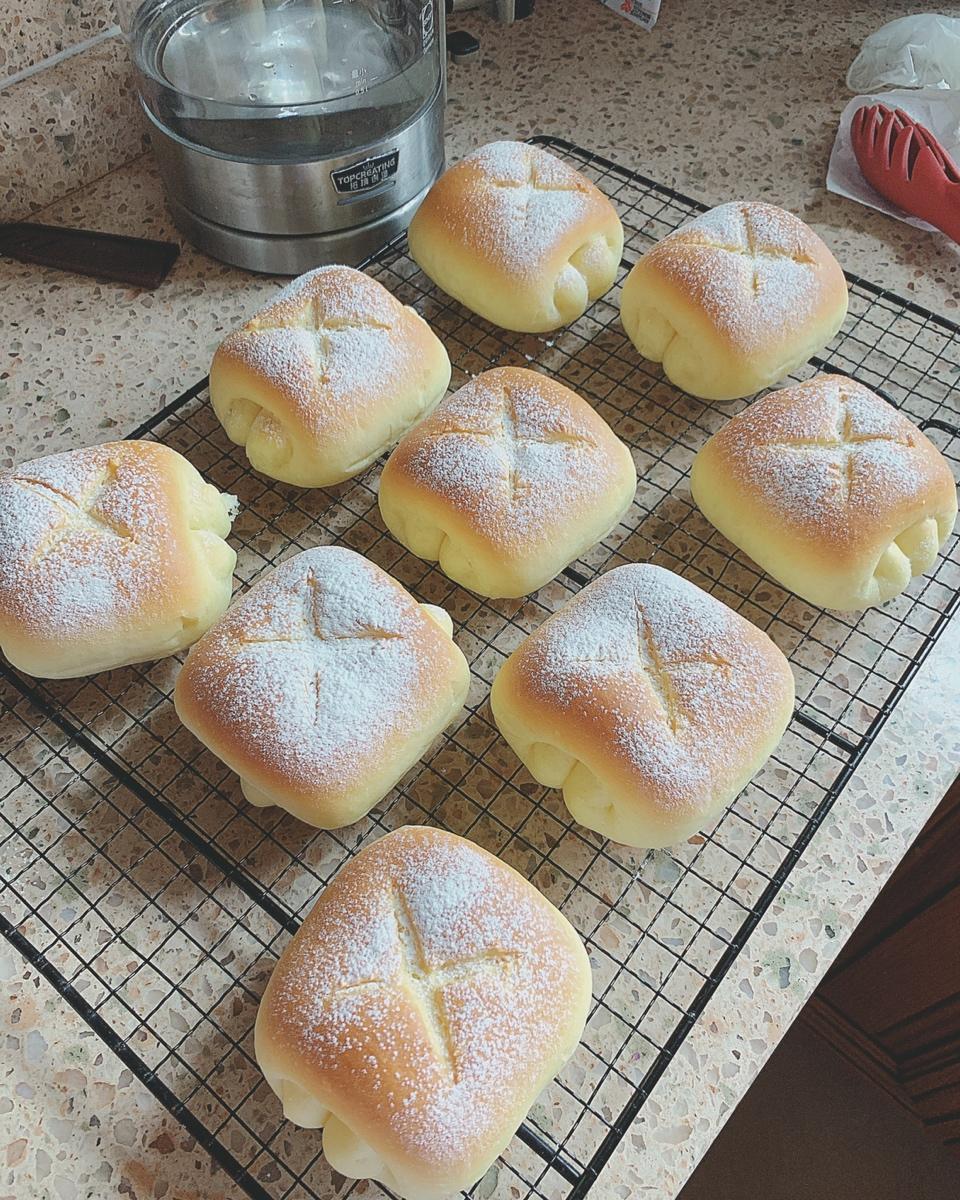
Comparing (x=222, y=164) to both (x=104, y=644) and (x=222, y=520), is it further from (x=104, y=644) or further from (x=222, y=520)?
(x=104, y=644)

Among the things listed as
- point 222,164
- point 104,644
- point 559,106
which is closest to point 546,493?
point 104,644

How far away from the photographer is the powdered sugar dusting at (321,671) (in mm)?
848

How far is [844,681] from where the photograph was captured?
1.00 meters

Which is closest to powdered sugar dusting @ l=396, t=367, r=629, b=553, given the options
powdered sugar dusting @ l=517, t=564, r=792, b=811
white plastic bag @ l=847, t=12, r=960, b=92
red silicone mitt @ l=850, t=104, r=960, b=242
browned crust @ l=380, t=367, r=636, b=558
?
browned crust @ l=380, t=367, r=636, b=558

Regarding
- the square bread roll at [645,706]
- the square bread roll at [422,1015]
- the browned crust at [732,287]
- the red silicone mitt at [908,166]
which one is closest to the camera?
the square bread roll at [422,1015]

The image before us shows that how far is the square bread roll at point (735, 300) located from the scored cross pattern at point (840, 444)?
132 mm

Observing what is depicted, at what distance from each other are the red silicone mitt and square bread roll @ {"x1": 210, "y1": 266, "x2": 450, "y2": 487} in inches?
26.9

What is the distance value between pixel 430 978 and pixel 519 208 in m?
0.86

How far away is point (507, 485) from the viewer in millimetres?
1004

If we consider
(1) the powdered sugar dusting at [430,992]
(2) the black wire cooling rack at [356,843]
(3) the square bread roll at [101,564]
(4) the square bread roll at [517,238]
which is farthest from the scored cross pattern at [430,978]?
(4) the square bread roll at [517,238]

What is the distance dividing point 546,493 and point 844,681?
1.12ft

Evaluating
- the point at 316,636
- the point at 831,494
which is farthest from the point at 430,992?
the point at 831,494

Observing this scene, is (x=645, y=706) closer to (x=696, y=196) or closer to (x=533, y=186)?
(x=533, y=186)

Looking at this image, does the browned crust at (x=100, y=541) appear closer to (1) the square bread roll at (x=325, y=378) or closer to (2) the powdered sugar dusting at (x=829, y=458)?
(1) the square bread roll at (x=325, y=378)
